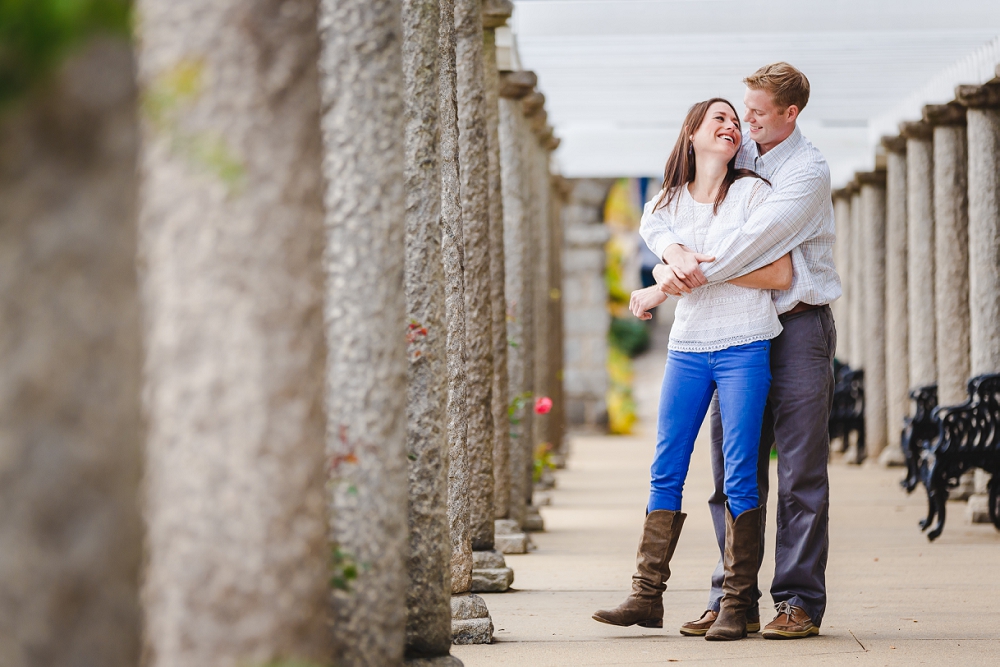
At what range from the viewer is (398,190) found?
277cm

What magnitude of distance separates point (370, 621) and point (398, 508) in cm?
26

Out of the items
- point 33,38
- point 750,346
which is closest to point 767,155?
point 750,346

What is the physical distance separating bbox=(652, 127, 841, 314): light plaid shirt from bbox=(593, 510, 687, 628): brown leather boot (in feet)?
2.69

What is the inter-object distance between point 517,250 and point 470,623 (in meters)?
4.79

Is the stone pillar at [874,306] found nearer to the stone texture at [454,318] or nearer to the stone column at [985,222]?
the stone column at [985,222]

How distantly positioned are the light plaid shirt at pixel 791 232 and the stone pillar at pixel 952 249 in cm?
611

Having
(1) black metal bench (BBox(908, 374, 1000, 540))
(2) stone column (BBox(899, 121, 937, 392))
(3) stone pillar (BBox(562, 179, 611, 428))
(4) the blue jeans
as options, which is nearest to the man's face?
(4) the blue jeans

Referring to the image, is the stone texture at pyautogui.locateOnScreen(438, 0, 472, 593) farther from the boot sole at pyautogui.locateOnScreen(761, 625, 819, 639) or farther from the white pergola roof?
the white pergola roof

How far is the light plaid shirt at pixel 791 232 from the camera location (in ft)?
13.9

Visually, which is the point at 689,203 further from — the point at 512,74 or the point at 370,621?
the point at 512,74

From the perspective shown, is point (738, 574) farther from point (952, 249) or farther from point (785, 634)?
point (952, 249)

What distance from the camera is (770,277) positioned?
14.0 ft

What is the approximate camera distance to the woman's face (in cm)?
436

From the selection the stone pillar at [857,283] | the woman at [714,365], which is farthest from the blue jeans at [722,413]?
the stone pillar at [857,283]
